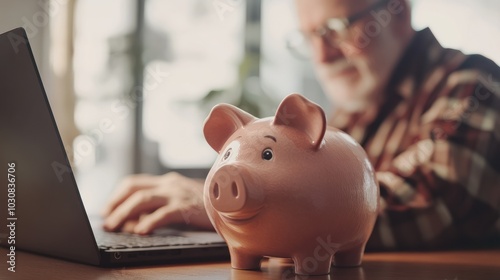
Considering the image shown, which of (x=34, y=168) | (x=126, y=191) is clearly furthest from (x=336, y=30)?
(x=34, y=168)

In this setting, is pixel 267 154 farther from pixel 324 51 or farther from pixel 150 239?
pixel 324 51

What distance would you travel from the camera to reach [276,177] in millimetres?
667

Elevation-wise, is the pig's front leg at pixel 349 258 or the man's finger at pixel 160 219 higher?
the pig's front leg at pixel 349 258

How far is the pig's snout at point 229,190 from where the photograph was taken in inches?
25.2

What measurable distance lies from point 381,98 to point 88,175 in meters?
1.30

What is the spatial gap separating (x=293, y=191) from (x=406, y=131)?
2.01 ft

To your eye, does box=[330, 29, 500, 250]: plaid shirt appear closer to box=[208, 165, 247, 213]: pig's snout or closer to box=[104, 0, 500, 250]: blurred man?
box=[104, 0, 500, 250]: blurred man

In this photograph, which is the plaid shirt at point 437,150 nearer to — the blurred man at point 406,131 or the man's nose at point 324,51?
the blurred man at point 406,131

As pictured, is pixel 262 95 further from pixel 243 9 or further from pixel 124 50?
pixel 124 50

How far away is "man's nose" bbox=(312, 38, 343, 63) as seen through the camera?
52.9 inches

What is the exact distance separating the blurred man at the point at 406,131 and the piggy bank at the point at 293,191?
0.99ft

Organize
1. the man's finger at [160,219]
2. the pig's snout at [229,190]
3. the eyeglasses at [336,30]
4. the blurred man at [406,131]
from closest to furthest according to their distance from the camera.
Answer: the pig's snout at [229,190] → the man's finger at [160,219] → the blurred man at [406,131] → the eyeglasses at [336,30]

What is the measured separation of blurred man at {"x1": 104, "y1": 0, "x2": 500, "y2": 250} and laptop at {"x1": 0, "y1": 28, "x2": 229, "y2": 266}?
180mm

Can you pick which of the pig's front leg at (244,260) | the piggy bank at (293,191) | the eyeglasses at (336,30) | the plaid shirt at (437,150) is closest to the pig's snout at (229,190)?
the piggy bank at (293,191)
